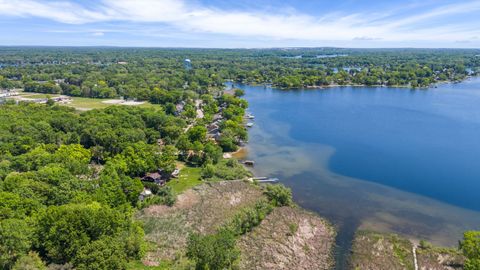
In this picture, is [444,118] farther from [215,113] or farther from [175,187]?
[175,187]

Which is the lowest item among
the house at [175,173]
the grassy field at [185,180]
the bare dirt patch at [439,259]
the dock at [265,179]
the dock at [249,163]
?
the bare dirt patch at [439,259]

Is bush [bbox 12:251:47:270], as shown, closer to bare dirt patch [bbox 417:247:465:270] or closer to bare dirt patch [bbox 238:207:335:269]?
bare dirt patch [bbox 238:207:335:269]

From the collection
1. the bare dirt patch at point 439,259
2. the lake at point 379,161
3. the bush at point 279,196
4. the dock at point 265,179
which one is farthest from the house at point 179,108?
the bare dirt patch at point 439,259

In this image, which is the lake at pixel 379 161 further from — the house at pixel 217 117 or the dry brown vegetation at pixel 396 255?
the house at pixel 217 117

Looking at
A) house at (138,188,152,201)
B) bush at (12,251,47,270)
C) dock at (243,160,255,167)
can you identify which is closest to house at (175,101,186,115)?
dock at (243,160,255,167)

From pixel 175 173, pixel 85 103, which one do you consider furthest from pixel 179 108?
pixel 175 173

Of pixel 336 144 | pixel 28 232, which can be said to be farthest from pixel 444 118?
pixel 28 232
